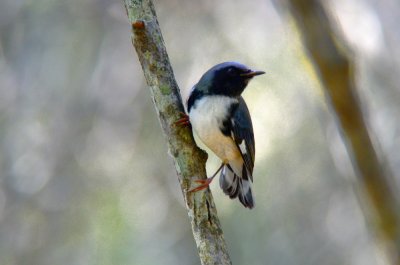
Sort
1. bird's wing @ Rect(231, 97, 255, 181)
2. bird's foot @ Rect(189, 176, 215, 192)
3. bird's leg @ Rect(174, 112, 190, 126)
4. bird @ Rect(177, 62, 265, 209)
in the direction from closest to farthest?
bird's foot @ Rect(189, 176, 215, 192), bird's leg @ Rect(174, 112, 190, 126), bird @ Rect(177, 62, 265, 209), bird's wing @ Rect(231, 97, 255, 181)

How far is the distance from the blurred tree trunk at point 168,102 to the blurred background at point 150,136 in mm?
5556

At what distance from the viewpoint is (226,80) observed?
165 inches

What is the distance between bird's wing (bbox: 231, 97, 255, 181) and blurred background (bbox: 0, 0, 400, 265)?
177 inches

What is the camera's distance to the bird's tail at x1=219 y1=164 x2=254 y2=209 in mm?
4406

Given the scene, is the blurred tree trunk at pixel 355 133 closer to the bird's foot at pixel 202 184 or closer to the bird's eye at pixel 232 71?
the bird's foot at pixel 202 184

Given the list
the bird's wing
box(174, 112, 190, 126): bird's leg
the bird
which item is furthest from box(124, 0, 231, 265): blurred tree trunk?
the bird's wing

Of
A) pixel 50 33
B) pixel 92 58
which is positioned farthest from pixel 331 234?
pixel 50 33

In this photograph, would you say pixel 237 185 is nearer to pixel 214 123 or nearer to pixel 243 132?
pixel 243 132

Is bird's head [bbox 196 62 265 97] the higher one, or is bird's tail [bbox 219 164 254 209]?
bird's head [bbox 196 62 265 97]

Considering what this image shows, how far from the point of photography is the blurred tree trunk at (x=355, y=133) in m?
0.81

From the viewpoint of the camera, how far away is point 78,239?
369 inches

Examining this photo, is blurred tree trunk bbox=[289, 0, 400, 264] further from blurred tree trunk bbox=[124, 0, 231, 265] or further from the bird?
the bird

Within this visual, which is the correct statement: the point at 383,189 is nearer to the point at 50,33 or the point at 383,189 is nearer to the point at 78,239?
the point at 78,239

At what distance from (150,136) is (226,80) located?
5658 millimetres
